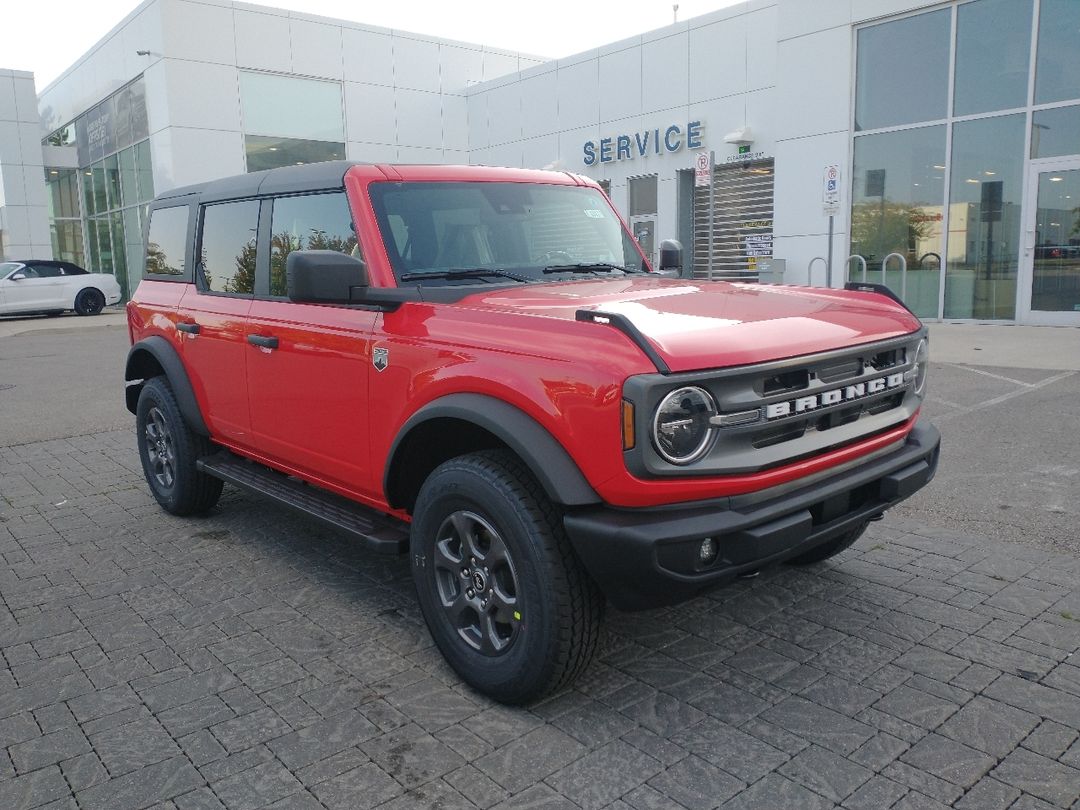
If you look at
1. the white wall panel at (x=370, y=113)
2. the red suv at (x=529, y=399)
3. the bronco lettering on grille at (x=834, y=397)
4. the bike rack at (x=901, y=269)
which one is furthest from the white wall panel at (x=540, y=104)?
the bronco lettering on grille at (x=834, y=397)

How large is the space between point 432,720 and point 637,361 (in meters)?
1.42

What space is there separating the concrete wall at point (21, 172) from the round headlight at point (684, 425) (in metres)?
35.2

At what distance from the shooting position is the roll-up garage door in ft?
61.4

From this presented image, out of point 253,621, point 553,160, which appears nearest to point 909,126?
point 553,160

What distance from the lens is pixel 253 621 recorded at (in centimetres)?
383

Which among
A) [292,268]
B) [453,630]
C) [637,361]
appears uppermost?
[292,268]

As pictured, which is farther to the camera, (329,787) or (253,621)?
(253,621)

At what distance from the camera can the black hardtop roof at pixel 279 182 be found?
13.1ft

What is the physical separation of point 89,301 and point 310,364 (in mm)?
22951

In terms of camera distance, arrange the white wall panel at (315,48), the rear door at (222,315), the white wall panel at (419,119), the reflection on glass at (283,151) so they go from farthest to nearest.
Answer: the white wall panel at (419,119) < the white wall panel at (315,48) < the reflection on glass at (283,151) < the rear door at (222,315)

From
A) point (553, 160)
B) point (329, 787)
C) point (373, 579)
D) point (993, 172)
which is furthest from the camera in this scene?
point (553, 160)

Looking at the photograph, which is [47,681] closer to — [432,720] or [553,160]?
[432,720]

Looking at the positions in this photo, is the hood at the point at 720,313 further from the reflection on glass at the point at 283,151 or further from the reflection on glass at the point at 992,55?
the reflection on glass at the point at 283,151

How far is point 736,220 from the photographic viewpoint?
19500 millimetres
